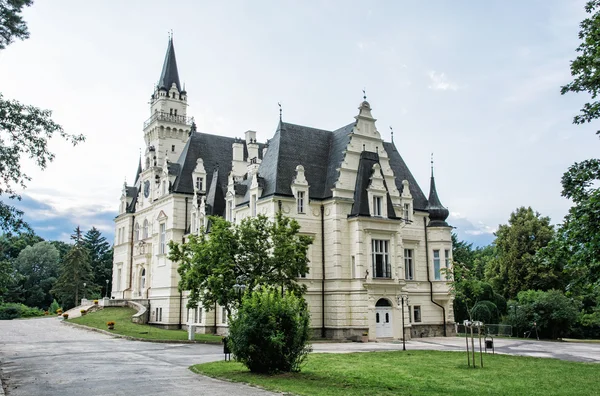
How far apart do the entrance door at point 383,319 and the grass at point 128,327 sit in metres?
10.9

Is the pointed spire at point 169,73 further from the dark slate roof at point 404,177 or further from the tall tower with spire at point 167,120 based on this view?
the dark slate roof at point 404,177

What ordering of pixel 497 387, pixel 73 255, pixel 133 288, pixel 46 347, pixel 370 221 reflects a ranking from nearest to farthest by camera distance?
pixel 497 387, pixel 46 347, pixel 370 221, pixel 133 288, pixel 73 255

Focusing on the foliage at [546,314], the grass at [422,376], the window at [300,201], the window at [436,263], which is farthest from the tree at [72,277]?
the grass at [422,376]

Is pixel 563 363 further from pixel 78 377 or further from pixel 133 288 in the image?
pixel 133 288

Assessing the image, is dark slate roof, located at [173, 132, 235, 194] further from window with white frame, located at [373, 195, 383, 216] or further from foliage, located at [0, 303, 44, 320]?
foliage, located at [0, 303, 44, 320]

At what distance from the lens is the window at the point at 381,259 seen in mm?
37344

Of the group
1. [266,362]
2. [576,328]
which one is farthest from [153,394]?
[576,328]

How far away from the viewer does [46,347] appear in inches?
1157

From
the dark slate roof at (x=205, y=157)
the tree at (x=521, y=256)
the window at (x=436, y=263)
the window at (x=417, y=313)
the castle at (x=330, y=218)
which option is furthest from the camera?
the tree at (x=521, y=256)

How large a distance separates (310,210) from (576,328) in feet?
109

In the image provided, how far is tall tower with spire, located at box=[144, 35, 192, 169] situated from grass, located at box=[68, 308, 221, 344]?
16.1 meters

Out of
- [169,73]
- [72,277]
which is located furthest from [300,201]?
[72,277]

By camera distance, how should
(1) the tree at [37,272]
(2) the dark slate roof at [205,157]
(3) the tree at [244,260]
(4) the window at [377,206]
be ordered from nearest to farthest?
1. (3) the tree at [244,260]
2. (4) the window at [377,206]
3. (2) the dark slate roof at [205,157]
4. (1) the tree at [37,272]

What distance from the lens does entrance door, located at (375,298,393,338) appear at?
36656 millimetres
